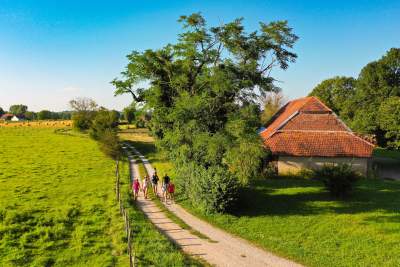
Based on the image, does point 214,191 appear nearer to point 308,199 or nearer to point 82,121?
point 308,199

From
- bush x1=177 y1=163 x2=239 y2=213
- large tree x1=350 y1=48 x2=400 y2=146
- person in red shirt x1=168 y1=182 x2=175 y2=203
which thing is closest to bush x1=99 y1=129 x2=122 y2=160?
person in red shirt x1=168 y1=182 x2=175 y2=203

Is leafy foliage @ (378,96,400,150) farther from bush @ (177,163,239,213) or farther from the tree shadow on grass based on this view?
bush @ (177,163,239,213)

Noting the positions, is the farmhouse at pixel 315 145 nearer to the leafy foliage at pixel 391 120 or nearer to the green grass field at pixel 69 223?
the leafy foliage at pixel 391 120

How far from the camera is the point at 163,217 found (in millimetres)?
19562

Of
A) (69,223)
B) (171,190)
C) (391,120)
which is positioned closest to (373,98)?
(391,120)

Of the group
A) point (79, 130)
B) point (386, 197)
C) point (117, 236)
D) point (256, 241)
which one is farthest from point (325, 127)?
point (79, 130)

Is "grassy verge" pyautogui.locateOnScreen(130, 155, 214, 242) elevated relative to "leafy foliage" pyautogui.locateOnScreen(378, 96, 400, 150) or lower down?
lower down

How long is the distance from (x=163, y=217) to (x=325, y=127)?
67.0 feet

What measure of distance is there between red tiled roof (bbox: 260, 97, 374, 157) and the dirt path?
49.2 ft

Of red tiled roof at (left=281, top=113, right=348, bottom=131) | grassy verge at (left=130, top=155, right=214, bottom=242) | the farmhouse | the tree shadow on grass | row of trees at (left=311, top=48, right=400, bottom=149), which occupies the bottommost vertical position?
grassy verge at (left=130, top=155, right=214, bottom=242)

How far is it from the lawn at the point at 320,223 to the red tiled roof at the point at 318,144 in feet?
14.4

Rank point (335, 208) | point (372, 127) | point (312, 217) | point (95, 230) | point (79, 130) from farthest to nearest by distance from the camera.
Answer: point (79, 130) < point (372, 127) < point (335, 208) < point (312, 217) < point (95, 230)

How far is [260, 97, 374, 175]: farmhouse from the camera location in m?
30.8

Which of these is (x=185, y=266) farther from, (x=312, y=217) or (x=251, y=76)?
(x=251, y=76)
